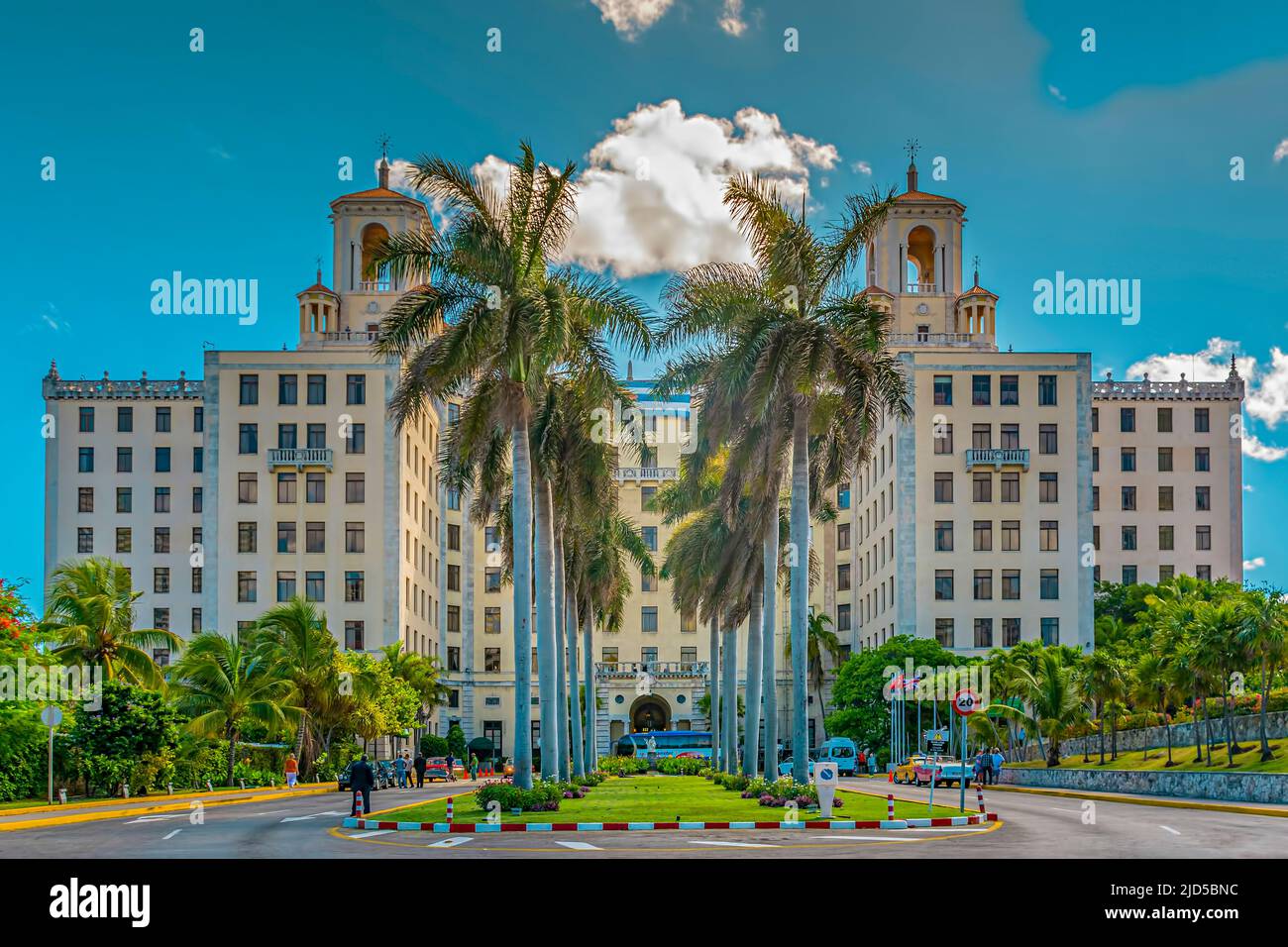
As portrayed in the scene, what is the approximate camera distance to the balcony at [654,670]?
10638 centimetres

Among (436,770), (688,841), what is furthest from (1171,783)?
(436,770)

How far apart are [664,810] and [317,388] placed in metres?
59.2

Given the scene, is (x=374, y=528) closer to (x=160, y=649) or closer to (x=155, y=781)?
(x=160, y=649)

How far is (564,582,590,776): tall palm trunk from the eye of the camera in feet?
171

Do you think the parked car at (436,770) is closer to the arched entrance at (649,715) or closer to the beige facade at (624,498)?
the beige facade at (624,498)

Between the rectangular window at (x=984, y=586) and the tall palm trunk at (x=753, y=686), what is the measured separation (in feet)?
144

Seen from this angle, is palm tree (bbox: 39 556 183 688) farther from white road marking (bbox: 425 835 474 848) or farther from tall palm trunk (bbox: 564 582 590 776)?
white road marking (bbox: 425 835 474 848)

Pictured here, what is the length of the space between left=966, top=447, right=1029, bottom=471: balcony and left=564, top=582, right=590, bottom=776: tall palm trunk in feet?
133

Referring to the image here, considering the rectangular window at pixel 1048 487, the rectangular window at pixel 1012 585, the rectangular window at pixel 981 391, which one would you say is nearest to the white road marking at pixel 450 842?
the rectangular window at pixel 1012 585

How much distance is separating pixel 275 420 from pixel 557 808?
58.2 metres
